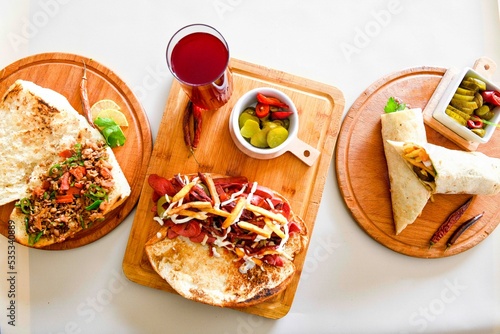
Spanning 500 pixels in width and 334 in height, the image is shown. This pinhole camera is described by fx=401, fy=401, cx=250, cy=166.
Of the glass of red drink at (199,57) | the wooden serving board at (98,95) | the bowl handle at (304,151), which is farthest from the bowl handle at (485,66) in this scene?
the wooden serving board at (98,95)

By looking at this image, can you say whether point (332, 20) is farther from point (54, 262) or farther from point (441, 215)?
point (54, 262)

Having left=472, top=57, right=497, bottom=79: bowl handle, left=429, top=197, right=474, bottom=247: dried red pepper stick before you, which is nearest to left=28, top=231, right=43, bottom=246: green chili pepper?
left=429, top=197, right=474, bottom=247: dried red pepper stick

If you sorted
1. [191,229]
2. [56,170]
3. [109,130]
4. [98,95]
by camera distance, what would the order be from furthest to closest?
1. [98,95]
2. [109,130]
3. [56,170]
4. [191,229]

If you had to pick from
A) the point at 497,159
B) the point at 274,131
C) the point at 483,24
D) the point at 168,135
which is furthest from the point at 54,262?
the point at 483,24

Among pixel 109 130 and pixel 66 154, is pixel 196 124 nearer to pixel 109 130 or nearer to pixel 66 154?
pixel 109 130

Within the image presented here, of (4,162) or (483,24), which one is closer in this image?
(4,162)

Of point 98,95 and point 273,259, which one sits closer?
point 273,259

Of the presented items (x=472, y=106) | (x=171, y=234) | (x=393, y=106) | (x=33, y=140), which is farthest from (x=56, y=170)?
(x=472, y=106)
